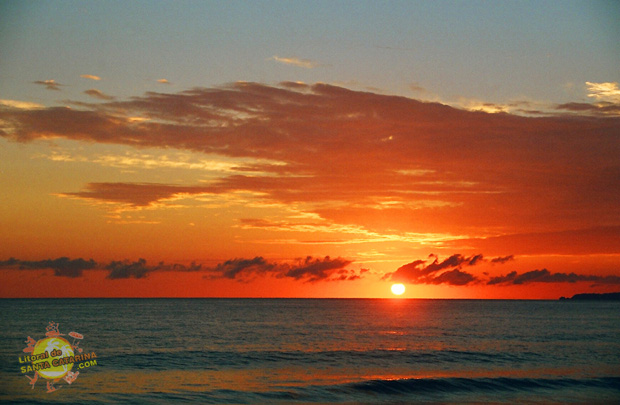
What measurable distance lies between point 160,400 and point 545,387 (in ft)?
92.4

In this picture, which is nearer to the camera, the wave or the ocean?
the ocean

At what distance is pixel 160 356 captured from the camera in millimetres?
51344

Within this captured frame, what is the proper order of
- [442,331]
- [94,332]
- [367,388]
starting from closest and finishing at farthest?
[367,388]
[94,332]
[442,331]

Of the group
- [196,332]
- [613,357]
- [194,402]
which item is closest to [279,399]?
[194,402]

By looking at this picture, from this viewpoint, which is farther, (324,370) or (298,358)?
(298,358)

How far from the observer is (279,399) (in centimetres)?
3478

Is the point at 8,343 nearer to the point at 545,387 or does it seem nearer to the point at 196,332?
the point at 196,332

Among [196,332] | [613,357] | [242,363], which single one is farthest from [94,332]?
[613,357]

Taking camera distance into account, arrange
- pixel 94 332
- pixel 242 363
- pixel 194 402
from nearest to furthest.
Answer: pixel 194 402 → pixel 242 363 → pixel 94 332

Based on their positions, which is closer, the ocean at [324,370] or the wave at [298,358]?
the ocean at [324,370]

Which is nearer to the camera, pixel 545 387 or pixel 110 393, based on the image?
pixel 110 393

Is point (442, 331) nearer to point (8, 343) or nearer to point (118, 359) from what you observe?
point (118, 359)

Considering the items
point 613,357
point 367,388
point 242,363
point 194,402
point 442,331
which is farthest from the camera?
point 442,331

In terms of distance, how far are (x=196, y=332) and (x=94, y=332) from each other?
48.6 ft
